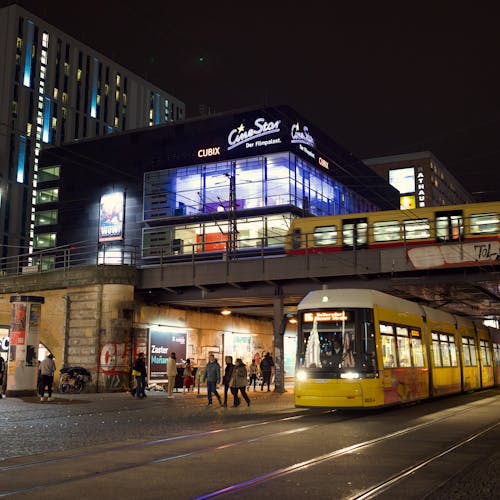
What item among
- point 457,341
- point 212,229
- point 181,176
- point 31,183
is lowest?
point 457,341

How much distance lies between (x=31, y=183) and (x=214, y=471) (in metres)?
95.1

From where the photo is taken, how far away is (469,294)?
28312 mm

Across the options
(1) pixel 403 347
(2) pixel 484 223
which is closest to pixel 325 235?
(2) pixel 484 223

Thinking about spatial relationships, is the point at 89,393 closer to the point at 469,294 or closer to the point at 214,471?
the point at 469,294

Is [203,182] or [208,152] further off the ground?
[208,152]

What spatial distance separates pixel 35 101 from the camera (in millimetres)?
97312

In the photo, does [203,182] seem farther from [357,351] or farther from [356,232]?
[357,351]

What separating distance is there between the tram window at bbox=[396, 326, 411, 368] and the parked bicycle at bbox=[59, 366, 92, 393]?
14.6 meters

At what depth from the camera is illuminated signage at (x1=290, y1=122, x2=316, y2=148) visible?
51812 mm

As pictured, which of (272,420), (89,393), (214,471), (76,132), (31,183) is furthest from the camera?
(76,132)

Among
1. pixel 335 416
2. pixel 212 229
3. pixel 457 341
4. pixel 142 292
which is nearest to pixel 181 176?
pixel 212 229

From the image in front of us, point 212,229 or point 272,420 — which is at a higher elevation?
point 212,229

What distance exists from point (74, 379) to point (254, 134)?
30596mm

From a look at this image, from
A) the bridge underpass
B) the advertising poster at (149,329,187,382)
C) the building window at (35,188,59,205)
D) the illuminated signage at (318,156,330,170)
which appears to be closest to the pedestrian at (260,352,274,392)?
the bridge underpass
